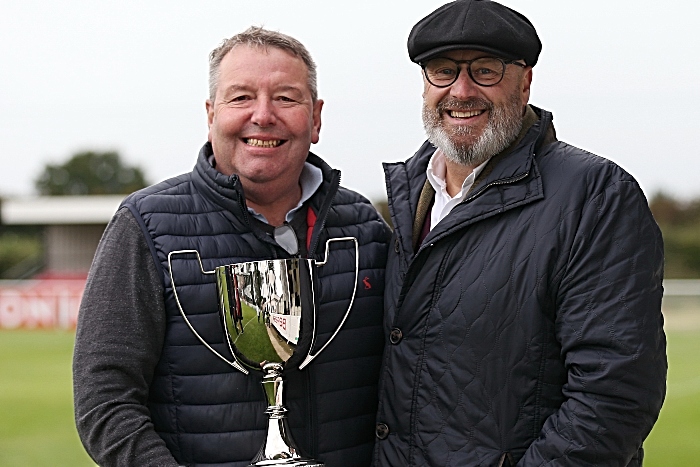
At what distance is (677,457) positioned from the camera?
8172mm

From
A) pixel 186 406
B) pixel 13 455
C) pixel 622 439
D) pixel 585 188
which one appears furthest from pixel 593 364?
pixel 13 455

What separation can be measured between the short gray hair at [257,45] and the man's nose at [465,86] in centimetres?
42

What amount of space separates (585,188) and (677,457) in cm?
665

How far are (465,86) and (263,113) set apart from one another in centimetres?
52

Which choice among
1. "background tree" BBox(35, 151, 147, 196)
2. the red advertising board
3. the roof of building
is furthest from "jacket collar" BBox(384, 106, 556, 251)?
"background tree" BBox(35, 151, 147, 196)

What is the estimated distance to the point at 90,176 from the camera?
48.1m

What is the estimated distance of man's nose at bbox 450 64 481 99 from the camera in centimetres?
242

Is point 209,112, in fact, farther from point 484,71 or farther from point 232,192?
point 484,71

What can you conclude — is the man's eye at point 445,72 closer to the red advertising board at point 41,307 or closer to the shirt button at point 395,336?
the shirt button at point 395,336

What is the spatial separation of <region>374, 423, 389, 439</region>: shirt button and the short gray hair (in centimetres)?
92

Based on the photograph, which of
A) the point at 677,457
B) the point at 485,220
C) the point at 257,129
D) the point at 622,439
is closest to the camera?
the point at 622,439

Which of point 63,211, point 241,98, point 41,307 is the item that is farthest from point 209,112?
point 63,211

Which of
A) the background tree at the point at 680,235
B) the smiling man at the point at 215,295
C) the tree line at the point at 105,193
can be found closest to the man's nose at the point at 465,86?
the smiling man at the point at 215,295

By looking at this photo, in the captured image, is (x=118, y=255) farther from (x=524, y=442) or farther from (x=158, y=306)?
(x=524, y=442)
